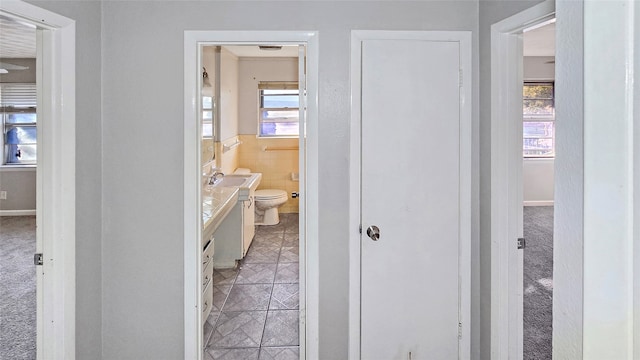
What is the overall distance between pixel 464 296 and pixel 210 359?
5.48 feet

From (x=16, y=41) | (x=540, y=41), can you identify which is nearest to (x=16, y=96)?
(x=16, y=41)

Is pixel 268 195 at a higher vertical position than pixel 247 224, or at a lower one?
higher

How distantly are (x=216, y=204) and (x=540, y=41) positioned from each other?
4.97 meters

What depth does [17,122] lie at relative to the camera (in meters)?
6.44

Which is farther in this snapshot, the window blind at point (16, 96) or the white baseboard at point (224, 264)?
the window blind at point (16, 96)

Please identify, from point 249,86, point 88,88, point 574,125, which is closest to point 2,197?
point 249,86

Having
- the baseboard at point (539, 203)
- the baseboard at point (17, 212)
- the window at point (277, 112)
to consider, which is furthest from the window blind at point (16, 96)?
the baseboard at point (539, 203)

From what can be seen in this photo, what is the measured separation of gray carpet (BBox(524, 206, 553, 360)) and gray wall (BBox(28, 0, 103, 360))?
264 centimetres

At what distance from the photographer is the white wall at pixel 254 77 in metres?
6.35

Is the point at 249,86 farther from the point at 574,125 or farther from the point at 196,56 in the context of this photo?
the point at 574,125

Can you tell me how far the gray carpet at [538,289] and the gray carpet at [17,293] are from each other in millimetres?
3327

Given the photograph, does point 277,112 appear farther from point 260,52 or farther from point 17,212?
point 17,212

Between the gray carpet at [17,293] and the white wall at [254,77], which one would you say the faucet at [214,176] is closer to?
the gray carpet at [17,293]

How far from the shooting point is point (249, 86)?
6.41 metres
